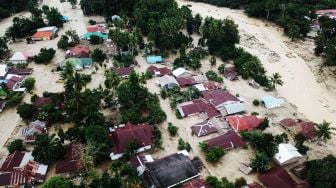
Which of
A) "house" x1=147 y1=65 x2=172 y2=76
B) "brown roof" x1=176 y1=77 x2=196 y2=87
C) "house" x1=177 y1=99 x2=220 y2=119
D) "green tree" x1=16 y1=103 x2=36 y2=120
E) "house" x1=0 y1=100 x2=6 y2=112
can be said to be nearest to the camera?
"green tree" x1=16 y1=103 x2=36 y2=120

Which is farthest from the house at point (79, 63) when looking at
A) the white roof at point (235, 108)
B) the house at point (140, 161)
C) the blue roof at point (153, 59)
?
the house at point (140, 161)

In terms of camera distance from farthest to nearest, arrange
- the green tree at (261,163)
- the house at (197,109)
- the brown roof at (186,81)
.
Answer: the brown roof at (186,81), the house at (197,109), the green tree at (261,163)

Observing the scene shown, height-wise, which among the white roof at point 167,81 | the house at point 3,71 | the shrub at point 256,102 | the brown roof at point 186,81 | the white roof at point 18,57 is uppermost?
the white roof at point 18,57

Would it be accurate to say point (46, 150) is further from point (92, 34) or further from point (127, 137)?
point (92, 34)

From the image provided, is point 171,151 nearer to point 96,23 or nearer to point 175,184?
point 175,184

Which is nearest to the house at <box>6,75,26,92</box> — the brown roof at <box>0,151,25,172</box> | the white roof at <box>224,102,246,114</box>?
the brown roof at <box>0,151,25,172</box>

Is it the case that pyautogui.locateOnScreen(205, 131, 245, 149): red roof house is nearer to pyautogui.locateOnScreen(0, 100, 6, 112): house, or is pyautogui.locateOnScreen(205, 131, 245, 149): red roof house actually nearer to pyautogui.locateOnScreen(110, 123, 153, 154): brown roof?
pyautogui.locateOnScreen(110, 123, 153, 154): brown roof

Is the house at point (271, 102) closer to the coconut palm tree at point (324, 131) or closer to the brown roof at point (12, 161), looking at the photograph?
the coconut palm tree at point (324, 131)
